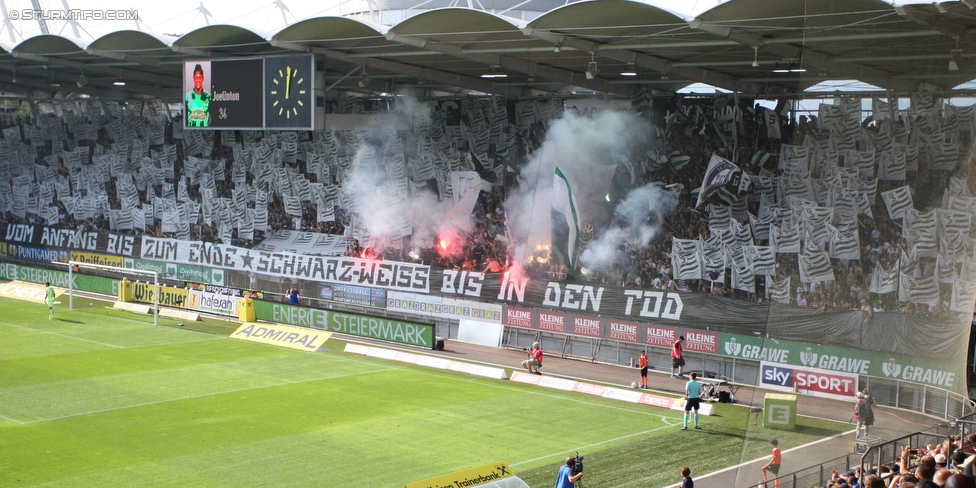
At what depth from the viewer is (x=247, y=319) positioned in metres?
36.1

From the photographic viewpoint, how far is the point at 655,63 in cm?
3098

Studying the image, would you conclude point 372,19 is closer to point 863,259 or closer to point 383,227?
point 383,227

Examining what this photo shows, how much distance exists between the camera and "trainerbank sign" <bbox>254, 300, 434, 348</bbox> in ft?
101

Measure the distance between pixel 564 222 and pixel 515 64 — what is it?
20.4ft

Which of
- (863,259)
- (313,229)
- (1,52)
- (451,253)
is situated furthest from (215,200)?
(863,259)

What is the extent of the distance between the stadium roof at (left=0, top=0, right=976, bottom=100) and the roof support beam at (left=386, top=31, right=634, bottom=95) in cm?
5

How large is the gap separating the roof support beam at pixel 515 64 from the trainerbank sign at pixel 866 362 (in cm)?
2147

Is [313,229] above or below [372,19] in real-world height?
below

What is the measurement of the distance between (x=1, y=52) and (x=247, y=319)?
18.8 m

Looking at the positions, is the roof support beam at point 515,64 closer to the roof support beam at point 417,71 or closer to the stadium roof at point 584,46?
the stadium roof at point 584,46

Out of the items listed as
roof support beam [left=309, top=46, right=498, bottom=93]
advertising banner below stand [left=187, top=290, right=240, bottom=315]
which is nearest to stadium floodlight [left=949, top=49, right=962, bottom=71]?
roof support beam [left=309, top=46, right=498, bottom=93]

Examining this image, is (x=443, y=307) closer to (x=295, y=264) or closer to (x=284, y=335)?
(x=284, y=335)

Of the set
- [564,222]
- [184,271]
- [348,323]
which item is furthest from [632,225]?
[184,271]

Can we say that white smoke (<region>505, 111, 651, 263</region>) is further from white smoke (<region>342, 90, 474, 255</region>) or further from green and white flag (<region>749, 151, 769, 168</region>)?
green and white flag (<region>749, 151, 769, 168</region>)
